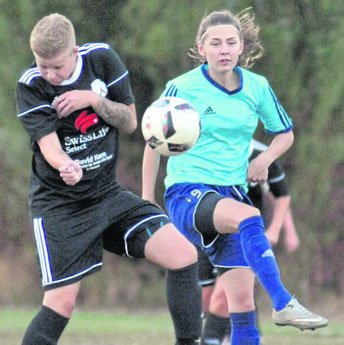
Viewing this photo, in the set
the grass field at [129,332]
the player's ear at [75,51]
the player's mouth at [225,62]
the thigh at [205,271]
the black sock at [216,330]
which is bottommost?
the grass field at [129,332]

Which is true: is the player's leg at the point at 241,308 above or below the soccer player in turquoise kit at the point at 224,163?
below

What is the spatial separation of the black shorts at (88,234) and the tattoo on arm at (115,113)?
0.35 meters

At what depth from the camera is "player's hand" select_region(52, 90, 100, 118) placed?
537cm

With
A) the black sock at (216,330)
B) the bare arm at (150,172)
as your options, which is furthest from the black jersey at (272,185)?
the bare arm at (150,172)

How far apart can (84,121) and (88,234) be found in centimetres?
54

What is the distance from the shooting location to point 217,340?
6.56 metres

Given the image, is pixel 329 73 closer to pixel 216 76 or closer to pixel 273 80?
pixel 273 80

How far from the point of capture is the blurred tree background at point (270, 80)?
1045 cm

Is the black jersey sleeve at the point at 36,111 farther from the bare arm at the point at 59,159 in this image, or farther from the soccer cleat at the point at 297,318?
the soccer cleat at the point at 297,318

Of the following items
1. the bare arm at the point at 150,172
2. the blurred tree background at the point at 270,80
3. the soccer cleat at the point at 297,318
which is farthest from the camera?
the blurred tree background at the point at 270,80

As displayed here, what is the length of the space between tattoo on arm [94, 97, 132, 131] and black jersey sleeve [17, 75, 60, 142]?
219 mm

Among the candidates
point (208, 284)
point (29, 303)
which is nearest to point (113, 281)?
point (29, 303)

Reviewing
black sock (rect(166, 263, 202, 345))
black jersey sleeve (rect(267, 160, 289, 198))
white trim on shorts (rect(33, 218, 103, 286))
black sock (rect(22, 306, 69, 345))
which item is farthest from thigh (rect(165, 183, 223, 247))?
black jersey sleeve (rect(267, 160, 289, 198))

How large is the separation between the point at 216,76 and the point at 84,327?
392 centimetres
